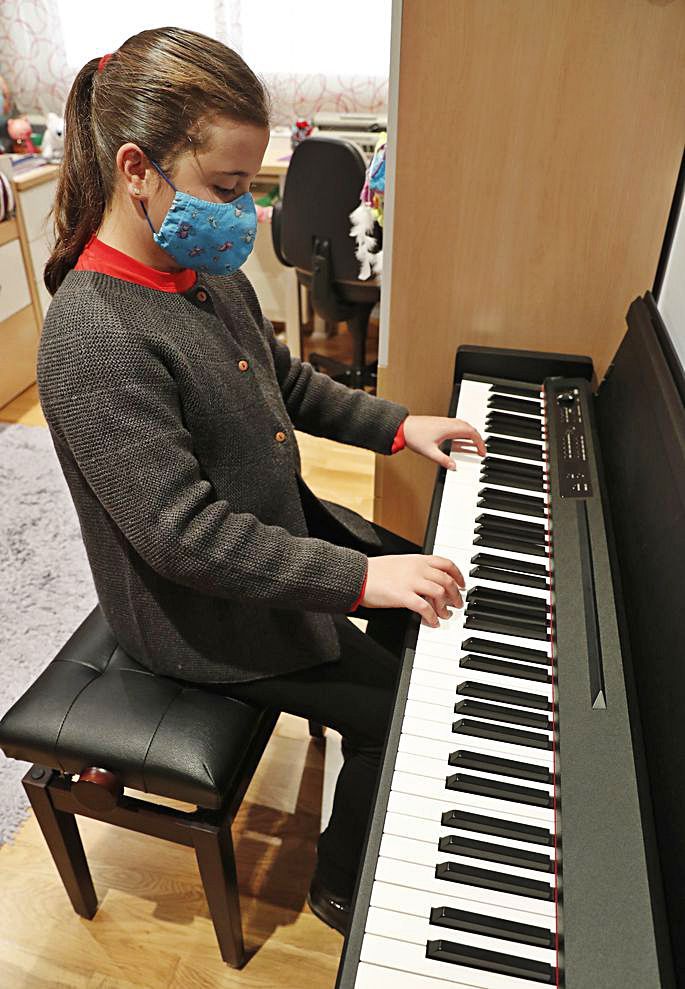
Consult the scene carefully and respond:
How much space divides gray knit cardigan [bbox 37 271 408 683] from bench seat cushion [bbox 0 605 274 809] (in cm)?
4

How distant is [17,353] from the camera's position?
10.5 ft

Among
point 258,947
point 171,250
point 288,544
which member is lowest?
point 258,947

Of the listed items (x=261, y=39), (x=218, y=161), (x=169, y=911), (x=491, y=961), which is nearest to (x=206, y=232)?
(x=218, y=161)

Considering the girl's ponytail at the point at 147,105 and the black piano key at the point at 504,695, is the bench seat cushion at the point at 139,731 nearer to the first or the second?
the black piano key at the point at 504,695

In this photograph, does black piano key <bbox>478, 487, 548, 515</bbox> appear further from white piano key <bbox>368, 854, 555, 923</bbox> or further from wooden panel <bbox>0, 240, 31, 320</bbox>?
wooden panel <bbox>0, 240, 31, 320</bbox>

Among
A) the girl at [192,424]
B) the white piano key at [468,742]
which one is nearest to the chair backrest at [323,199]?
the girl at [192,424]

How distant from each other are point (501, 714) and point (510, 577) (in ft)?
0.81

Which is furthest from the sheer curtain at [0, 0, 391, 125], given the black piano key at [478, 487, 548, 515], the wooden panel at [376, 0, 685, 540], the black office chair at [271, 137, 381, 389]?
the black piano key at [478, 487, 548, 515]

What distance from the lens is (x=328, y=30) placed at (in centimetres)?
350

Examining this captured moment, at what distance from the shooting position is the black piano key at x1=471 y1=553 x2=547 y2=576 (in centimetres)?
116

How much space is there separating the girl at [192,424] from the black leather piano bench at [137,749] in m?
0.05

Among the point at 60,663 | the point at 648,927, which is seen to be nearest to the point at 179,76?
the point at 60,663

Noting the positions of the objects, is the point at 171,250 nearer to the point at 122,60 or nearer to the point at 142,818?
the point at 122,60

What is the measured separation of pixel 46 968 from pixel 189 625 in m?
0.71
